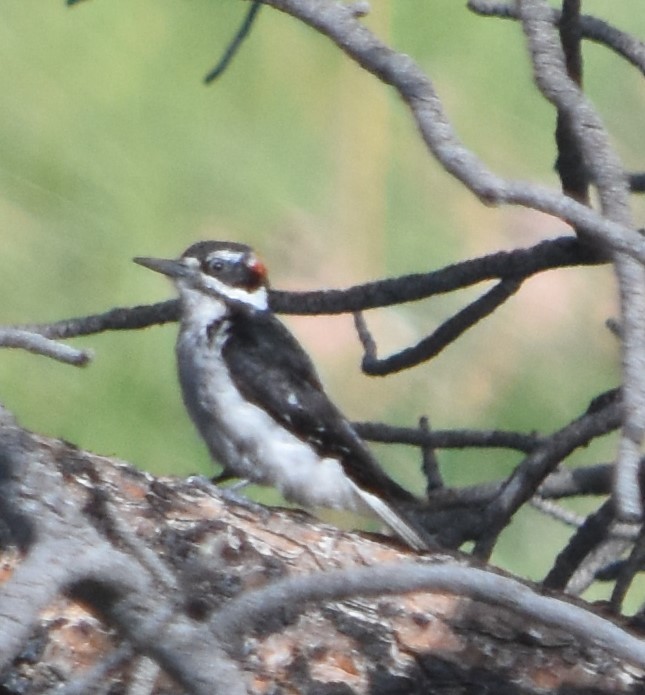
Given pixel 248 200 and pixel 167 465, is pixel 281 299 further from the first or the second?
pixel 248 200

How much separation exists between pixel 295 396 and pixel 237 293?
577 mm

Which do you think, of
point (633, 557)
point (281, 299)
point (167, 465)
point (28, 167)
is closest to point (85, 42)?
point (28, 167)

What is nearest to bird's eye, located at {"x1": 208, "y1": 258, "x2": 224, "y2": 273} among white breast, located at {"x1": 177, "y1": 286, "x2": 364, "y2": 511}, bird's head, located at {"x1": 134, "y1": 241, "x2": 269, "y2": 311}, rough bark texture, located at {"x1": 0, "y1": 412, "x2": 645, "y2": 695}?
bird's head, located at {"x1": 134, "y1": 241, "x2": 269, "y2": 311}

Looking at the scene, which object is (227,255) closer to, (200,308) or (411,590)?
(200,308)

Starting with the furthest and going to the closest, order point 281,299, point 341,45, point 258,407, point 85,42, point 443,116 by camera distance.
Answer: point 85,42
point 258,407
point 281,299
point 341,45
point 443,116

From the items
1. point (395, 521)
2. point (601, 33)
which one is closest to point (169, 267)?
point (395, 521)

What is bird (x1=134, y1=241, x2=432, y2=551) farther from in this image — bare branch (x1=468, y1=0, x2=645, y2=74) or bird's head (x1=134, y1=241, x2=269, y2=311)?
bare branch (x1=468, y1=0, x2=645, y2=74)

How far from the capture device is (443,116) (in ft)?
8.16

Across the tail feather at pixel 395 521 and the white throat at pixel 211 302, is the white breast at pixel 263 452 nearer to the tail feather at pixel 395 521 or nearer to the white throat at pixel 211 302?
the tail feather at pixel 395 521

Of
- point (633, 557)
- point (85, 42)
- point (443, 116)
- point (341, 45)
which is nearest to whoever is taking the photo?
point (443, 116)

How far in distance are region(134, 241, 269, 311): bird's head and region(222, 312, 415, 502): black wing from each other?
0.16 m

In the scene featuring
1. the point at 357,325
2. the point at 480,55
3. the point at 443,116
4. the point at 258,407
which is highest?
the point at 480,55

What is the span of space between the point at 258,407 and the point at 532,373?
1887mm

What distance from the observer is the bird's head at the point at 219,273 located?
5254mm
